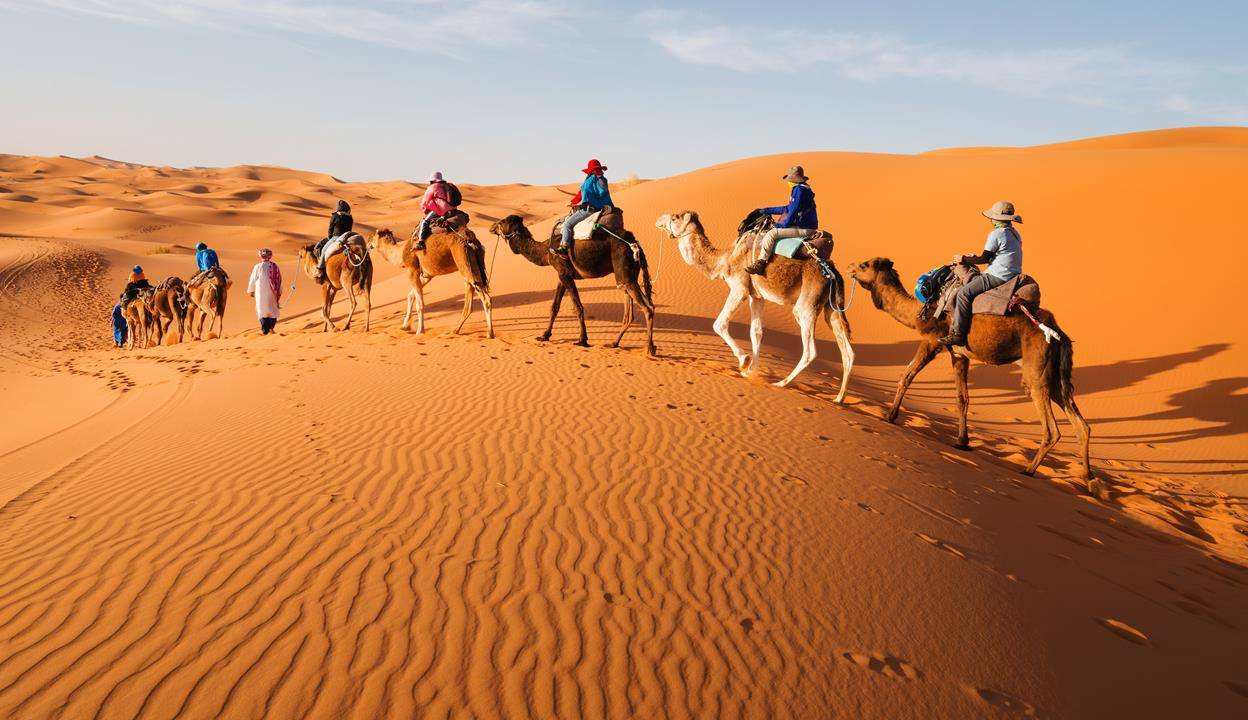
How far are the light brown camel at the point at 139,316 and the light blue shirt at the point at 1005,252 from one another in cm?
1865

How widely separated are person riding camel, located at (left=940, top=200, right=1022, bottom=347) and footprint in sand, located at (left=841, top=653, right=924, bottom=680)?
570 centimetres

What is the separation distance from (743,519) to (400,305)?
52.8ft

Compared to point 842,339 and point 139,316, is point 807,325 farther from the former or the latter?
point 139,316

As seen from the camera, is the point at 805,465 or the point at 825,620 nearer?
the point at 825,620

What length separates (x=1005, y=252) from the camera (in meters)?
8.12

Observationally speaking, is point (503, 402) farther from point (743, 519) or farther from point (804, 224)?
point (804, 224)

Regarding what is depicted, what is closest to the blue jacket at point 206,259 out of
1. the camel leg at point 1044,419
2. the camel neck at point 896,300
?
the camel neck at point 896,300

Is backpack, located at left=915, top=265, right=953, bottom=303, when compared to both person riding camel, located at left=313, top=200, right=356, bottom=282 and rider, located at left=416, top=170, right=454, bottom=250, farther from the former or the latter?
person riding camel, located at left=313, top=200, right=356, bottom=282

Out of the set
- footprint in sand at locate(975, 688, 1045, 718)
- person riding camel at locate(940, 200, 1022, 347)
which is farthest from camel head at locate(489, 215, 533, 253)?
footprint in sand at locate(975, 688, 1045, 718)

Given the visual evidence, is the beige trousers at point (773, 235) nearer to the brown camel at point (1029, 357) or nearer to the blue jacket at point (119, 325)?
the brown camel at point (1029, 357)

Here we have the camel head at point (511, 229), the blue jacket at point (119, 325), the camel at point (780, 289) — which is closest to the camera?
the camel at point (780, 289)

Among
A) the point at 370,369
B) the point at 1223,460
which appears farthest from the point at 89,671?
the point at 1223,460

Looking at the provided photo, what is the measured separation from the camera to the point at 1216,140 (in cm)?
4178

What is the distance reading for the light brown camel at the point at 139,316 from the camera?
57.4 ft
